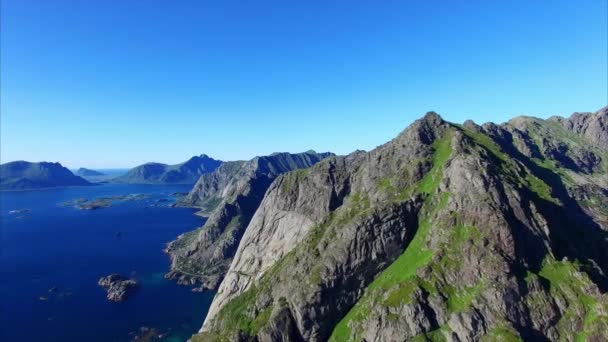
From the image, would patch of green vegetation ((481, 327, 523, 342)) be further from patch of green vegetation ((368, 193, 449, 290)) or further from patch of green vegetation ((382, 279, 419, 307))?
patch of green vegetation ((368, 193, 449, 290))

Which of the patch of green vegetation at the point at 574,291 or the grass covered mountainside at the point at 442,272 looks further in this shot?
the grass covered mountainside at the point at 442,272

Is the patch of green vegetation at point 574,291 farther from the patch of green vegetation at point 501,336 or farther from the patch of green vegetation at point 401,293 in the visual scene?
the patch of green vegetation at point 401,293

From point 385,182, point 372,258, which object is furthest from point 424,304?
point 385,182

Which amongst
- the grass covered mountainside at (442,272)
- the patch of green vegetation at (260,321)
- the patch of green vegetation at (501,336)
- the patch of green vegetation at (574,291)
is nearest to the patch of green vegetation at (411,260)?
the grass covered mountainside at (442,272)

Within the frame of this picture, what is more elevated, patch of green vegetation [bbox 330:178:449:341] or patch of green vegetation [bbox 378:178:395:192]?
patch of green vegetation [bbox 378:178:395:192]

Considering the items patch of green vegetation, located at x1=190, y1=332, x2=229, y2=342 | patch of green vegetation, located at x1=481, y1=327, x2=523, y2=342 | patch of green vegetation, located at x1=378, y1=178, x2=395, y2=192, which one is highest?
patch of green vegetation, located at x1=378, y1=178, x2=395, y2=192

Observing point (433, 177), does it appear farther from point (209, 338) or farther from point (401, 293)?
point (209, 338)

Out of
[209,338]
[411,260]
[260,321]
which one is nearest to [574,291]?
[411,260]

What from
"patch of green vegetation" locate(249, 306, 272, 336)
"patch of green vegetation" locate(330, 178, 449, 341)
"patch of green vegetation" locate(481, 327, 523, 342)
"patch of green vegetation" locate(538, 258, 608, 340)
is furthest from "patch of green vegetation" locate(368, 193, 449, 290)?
"patch of green vegetation" locate(249, 306, 272, 336)
